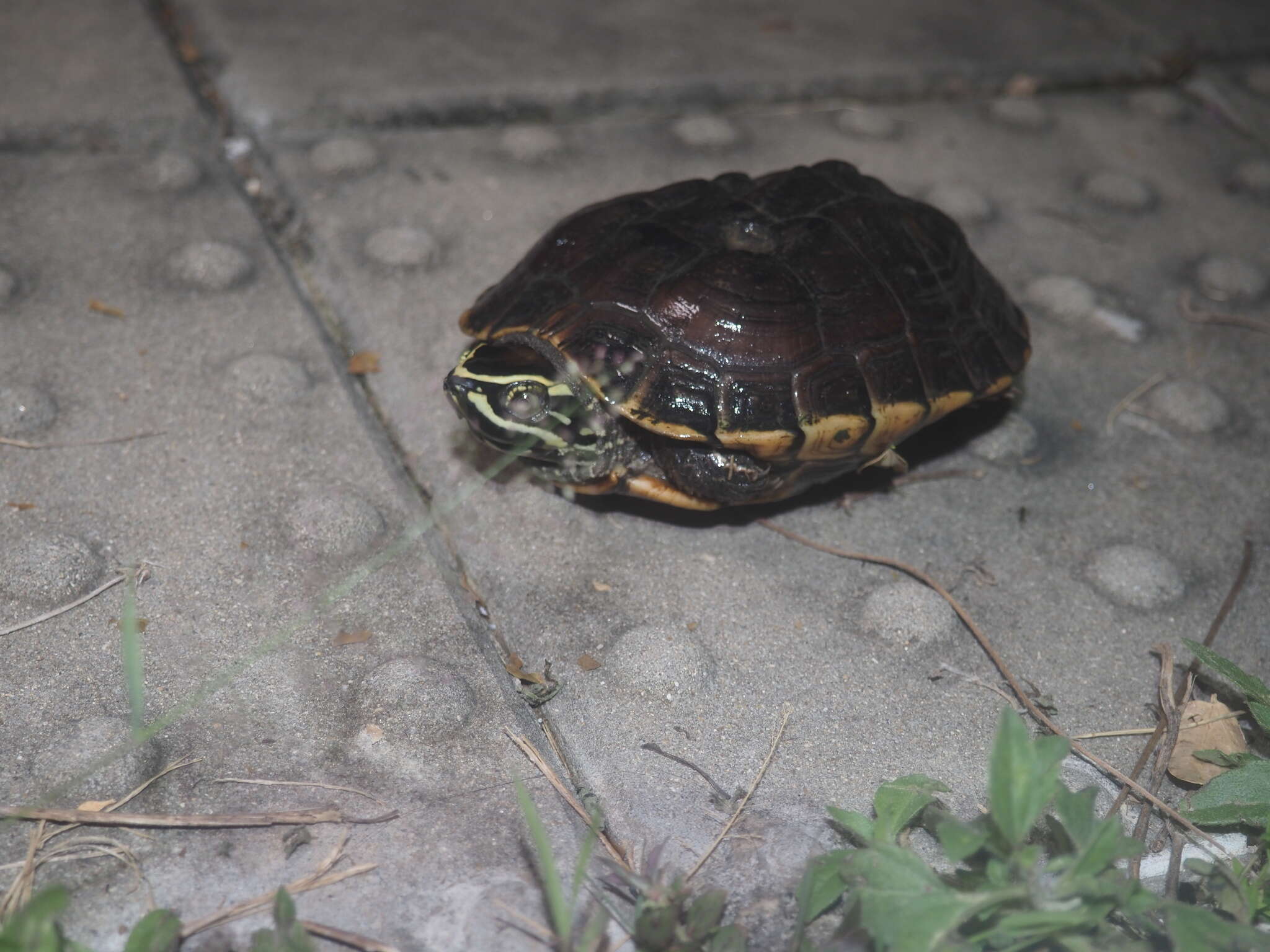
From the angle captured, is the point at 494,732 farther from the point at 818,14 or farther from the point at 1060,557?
the point at 818,14

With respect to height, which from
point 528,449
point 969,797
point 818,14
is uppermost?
point 818,14

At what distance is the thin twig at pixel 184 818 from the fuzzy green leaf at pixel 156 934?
0.45 feet

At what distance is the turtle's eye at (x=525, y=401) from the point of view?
1.75m

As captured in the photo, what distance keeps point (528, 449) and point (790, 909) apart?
0.85 meters

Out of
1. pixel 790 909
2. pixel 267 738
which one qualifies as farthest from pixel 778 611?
pixel 267 738

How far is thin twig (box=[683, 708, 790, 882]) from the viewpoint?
1.34 metres

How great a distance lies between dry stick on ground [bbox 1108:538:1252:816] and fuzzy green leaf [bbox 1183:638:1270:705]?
0.36 ft

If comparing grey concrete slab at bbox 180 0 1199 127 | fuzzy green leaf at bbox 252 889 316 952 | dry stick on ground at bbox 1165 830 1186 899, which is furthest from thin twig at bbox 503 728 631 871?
grey concrete slab at bbox 180 0 1199 127

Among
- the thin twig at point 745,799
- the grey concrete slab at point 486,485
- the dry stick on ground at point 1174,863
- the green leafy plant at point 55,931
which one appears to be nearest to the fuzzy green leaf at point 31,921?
the green leafy plant at point 55,931

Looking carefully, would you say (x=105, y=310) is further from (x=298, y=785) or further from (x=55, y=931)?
(x=55, y=931)

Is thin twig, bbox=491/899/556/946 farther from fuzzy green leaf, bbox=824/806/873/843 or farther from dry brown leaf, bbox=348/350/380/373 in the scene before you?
dry brown leaf, bbox=348/350/380/373

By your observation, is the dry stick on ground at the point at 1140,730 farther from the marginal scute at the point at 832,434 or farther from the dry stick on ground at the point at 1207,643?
the marginal scute at the point at 832,434

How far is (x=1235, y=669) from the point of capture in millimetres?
1527

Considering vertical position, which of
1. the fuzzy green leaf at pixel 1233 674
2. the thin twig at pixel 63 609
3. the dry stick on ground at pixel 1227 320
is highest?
the dry stick on ground at pixel 1227 320
